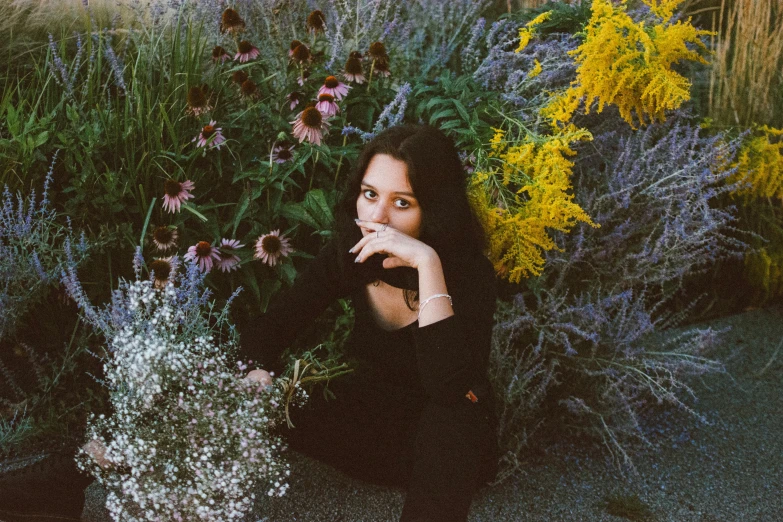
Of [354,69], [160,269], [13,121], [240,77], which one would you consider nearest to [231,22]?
[240,77]

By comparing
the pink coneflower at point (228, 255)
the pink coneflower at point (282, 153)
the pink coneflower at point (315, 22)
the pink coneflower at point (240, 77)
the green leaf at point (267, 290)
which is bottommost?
the green leaf at point (267, 290)

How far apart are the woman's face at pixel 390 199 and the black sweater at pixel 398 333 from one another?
0.14m

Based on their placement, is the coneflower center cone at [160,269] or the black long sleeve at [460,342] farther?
the coneflower center cone at [160,269]

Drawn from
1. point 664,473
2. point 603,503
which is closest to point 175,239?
point 603,503

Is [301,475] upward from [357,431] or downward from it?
downward

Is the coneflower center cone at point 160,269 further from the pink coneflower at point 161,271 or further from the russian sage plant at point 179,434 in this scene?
the russian sage plant at point 179,434

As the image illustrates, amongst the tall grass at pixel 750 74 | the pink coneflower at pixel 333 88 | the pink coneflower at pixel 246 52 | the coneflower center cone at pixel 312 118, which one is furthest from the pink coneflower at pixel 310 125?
the tall grass at pixel 750 74

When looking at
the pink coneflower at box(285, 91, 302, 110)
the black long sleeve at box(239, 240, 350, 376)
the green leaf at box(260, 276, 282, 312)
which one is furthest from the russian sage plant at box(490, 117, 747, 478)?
the pink coneflower at box(285, 91, 302, 110)

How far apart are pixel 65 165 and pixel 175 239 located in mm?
553

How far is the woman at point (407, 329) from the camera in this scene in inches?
78.4

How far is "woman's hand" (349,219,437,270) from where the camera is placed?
6.52 ft

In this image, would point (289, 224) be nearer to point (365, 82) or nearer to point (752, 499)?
point (365, 82)

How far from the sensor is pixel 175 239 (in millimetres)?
2549

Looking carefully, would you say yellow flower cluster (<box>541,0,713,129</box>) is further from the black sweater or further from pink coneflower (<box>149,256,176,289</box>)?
pink coneflower (<box>149,256,176,289</box>)
